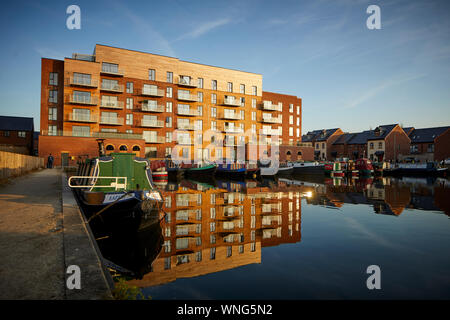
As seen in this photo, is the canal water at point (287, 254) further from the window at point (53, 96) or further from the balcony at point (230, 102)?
the balcony at point (230, 102)

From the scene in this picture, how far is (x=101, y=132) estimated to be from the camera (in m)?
36.7

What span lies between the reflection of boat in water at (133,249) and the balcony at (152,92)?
3463cm

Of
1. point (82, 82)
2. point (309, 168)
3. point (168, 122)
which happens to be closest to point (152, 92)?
point (168, 122)

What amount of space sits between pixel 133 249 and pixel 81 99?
35.1 metres

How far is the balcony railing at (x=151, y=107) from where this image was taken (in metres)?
39.6

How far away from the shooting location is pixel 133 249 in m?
6.62

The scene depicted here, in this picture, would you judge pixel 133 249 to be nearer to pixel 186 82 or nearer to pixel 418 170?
pixel 186 82

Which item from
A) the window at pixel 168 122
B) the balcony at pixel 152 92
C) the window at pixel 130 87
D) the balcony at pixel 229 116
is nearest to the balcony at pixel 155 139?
Answer: the window at pixel 168 122

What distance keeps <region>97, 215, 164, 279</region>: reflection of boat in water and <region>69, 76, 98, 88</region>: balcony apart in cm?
3349

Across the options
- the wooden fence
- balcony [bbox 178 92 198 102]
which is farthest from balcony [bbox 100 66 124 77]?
the wooden fence
